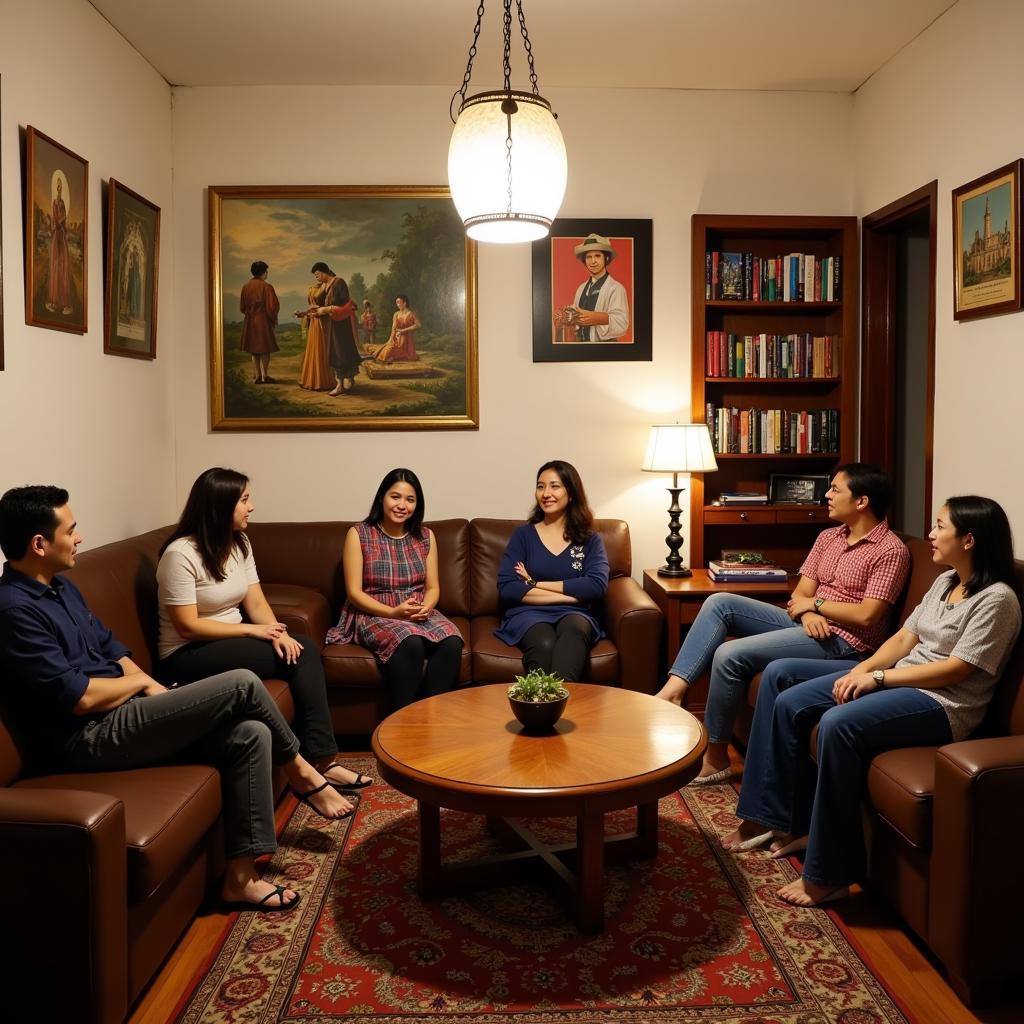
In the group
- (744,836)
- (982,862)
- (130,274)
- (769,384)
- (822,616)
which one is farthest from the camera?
(769,384)

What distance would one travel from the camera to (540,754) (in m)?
2.40

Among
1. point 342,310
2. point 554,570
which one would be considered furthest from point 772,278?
point 342,310

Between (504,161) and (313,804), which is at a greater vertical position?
(504,161)

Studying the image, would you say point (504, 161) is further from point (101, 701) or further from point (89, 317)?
point (89, 317)

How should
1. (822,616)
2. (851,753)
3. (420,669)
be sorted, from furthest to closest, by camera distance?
(420,669) → (822,616) → (851,753)

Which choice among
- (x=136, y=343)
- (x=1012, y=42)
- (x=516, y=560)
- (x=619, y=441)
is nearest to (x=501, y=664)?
(x=516, y=560)

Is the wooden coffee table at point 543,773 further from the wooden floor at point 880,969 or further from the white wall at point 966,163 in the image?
the white wall at point 966,163

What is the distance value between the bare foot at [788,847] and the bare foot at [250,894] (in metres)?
1.42

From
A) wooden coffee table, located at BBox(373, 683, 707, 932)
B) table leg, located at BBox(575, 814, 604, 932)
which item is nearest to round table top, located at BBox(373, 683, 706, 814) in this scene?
wooden coffee table, located at BBox(373, 683, 707, 932)

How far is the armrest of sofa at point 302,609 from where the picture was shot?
3557mm

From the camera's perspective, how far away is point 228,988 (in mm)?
2178

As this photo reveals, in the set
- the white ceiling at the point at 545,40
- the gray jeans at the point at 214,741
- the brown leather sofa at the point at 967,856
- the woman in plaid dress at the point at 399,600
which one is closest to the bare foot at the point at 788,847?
the brown leather sofa at the point at 967,856

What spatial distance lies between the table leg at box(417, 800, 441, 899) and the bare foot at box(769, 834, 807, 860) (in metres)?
1.02

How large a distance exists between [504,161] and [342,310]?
223 centimetres
